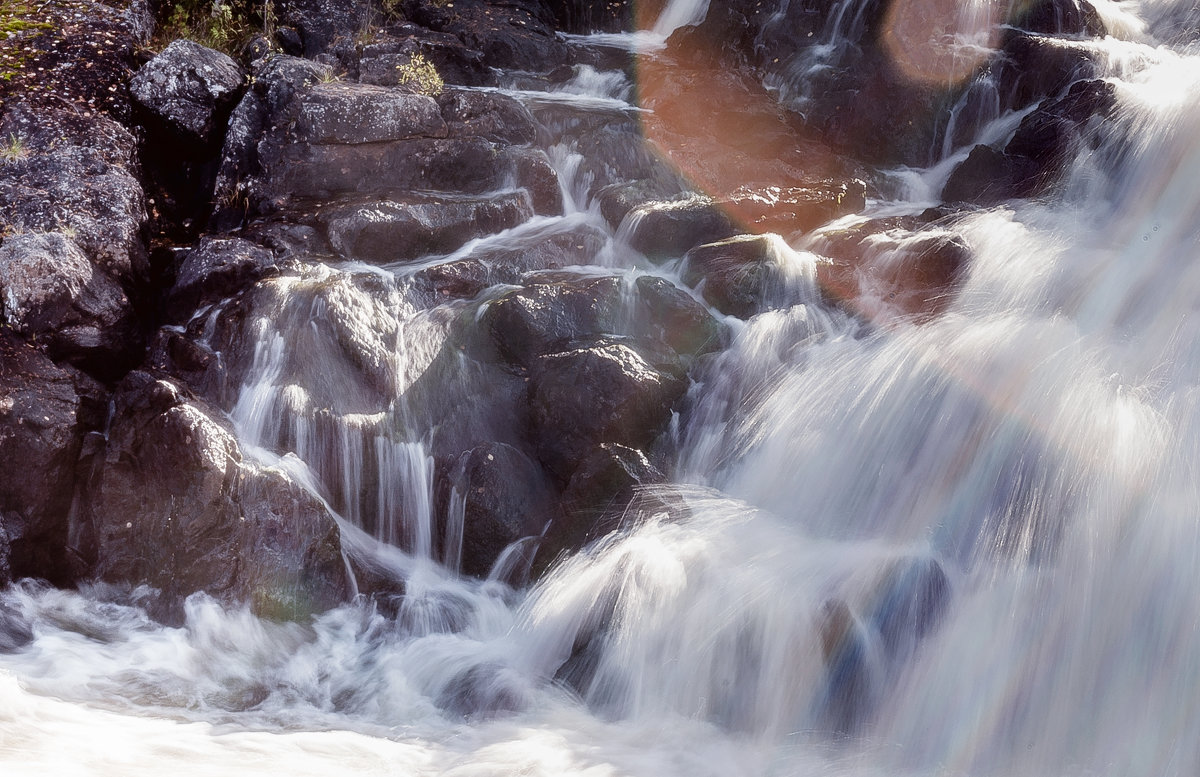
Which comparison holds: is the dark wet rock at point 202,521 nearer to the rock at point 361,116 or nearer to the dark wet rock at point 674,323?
the dark wet rock at point 674,323

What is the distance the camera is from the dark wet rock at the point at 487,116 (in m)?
9.88

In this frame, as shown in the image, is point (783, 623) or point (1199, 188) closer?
point (783, 623)

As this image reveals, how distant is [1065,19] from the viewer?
37.3 ft

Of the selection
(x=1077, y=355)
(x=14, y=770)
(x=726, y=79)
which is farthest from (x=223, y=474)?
(x=726, y=79)

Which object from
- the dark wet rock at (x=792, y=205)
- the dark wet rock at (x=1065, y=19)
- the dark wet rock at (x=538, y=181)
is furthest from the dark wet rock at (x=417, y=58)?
the dark wet rock at (x=1065, y=19)

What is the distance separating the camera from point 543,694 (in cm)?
538

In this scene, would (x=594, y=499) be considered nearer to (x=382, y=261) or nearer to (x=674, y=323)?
(x=674, y=323)

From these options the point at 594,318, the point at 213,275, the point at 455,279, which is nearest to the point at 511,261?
the point at 455,279

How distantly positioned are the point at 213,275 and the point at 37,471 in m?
2.22

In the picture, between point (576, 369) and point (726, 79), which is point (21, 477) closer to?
point (576, 369)

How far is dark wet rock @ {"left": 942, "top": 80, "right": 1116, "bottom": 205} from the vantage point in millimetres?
9148

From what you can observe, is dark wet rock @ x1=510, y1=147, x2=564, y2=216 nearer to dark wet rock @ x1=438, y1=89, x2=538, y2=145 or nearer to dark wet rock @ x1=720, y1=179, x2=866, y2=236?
dark wet rock @ x1=438, y1=89, x2=538, y2=145

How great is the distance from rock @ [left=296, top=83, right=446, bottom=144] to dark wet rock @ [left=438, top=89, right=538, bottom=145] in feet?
1.24

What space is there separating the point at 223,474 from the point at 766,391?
4062 millimetres
